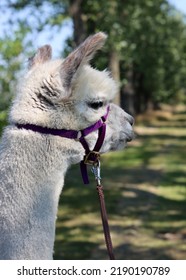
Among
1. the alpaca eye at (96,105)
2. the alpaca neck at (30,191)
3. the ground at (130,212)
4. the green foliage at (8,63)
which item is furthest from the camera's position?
the ground at (130,212)

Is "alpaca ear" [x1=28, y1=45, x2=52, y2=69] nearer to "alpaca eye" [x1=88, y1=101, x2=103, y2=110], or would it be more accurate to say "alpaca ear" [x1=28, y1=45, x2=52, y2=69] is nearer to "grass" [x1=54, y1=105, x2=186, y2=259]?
"alpaca eye" [x1=88, y1=101, x2=103, y2=110]

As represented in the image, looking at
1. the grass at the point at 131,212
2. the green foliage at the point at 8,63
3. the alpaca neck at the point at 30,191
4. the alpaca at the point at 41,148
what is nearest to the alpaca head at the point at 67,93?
the alpaca at the point at 41,148

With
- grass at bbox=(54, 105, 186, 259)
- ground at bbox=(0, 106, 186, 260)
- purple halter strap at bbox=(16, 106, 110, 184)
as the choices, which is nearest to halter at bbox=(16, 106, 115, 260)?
purple halter strap at bbox=(16, 106, 110, 184)

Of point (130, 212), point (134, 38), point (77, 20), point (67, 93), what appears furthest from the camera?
point (134, 38)

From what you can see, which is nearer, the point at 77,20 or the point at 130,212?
the point at 130,212

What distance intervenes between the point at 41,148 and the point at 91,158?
1.26ft

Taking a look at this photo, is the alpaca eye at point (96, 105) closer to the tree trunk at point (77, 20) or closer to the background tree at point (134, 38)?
the background tree at point (134, 38)

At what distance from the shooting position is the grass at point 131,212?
9.73 metres

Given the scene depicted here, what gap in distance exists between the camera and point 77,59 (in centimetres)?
312

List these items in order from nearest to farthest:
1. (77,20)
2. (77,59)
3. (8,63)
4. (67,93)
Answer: (77,59) < (67,93) < (8,63) < (77,20)

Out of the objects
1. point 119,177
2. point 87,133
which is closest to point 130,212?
point 119,177

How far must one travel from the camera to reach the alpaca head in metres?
3.20

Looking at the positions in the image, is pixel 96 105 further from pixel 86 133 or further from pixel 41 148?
pixel 41 148

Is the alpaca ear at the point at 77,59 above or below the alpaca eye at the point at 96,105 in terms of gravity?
above
